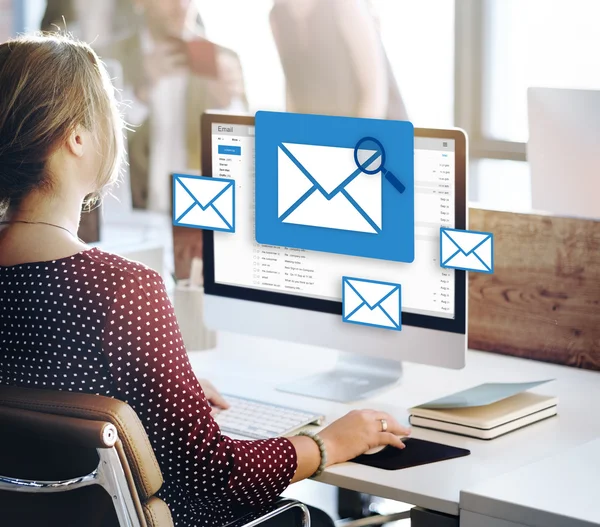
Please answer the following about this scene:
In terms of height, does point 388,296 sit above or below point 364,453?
above

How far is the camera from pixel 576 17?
382 cm

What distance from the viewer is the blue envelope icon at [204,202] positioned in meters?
1.99

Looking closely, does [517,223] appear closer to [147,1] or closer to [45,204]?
[45,204]

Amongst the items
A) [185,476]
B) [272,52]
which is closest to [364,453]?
[185,476]

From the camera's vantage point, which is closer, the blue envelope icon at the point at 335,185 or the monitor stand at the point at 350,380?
the blue envelope icon at the point at 335,185

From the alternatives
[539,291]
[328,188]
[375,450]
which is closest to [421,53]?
[539,291]

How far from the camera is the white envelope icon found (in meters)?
1.80

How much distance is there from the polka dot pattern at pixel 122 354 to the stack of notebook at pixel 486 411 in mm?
398

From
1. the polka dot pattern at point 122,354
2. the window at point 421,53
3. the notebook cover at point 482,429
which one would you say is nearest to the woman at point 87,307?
the polka dot pattern at point 122,354

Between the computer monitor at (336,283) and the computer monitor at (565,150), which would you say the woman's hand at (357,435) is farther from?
the computer monitor at (565,150)

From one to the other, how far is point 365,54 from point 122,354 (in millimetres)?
2800

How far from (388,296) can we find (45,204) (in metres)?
0.66

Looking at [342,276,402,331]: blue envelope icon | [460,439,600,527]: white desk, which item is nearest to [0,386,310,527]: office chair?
[460,439,600,527]: white desk

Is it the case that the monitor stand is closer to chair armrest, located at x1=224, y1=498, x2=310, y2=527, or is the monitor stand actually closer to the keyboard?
the keyboard
